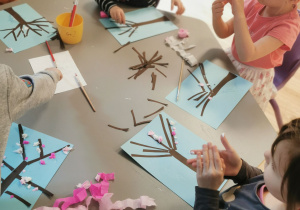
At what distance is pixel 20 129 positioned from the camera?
30.5 inches

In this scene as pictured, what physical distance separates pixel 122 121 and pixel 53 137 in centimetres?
20

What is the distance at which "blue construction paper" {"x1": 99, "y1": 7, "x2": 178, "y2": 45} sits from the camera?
1121mm

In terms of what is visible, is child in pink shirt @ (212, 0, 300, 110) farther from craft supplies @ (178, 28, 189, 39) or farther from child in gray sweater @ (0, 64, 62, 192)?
child in gray sweater @ (0, 64, 62, 192)

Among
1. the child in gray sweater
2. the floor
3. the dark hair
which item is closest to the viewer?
the dark hair

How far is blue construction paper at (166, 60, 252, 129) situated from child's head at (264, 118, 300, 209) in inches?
11.2

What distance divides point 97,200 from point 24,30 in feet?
2.36

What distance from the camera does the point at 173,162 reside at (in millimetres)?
772

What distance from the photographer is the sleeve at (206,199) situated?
65 cm

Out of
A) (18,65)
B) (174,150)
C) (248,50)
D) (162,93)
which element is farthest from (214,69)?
(18,65)

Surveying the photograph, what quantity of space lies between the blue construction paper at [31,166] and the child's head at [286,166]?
0.51 metres

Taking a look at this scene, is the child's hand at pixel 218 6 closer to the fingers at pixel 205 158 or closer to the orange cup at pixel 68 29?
the orange cup at pixel 68 29

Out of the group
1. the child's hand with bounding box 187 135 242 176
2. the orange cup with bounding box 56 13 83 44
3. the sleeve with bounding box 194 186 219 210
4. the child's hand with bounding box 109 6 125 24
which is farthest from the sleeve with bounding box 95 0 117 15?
the sleeve with bounding box 194 186 219 210

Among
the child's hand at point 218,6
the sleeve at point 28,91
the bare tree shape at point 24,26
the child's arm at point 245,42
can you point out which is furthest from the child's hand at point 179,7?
the sleeve at point 28,91

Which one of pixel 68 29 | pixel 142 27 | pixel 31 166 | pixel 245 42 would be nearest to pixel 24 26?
pixel 68 29
